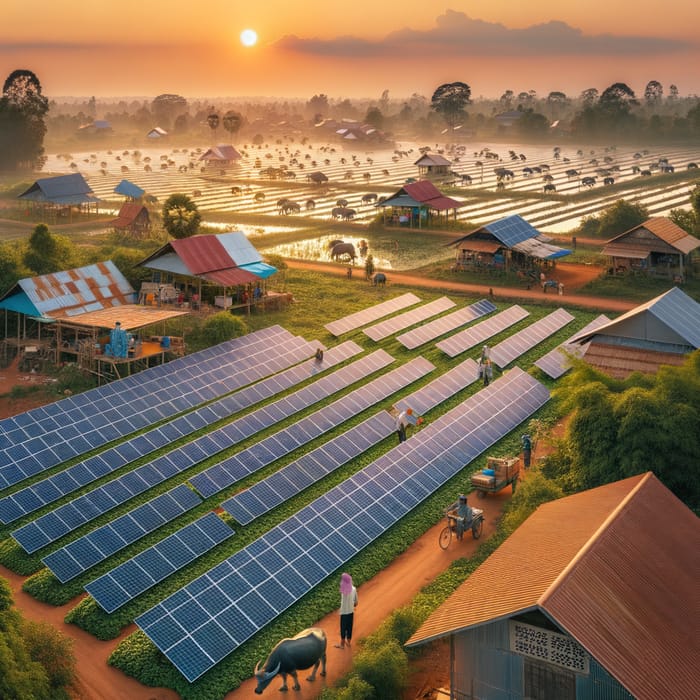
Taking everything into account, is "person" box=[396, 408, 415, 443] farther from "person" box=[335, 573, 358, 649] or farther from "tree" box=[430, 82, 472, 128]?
"tree" box=[430, 82, 472, 128]

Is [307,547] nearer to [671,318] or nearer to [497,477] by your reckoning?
[497,477]

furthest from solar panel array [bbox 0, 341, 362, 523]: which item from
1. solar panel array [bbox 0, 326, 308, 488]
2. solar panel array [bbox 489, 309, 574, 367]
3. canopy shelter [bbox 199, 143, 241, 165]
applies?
canopy shelter [bbox 199, 143, 241, 165]

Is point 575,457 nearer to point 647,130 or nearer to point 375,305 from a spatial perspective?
point 375,305

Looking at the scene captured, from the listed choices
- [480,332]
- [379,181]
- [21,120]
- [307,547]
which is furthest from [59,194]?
[307,547]

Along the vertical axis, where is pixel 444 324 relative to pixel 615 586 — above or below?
below

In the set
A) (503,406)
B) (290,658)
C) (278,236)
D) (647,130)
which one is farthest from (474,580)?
(647,130)

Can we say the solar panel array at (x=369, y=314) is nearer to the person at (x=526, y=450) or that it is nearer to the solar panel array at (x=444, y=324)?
the solar panel array at (x=444, y=324)
